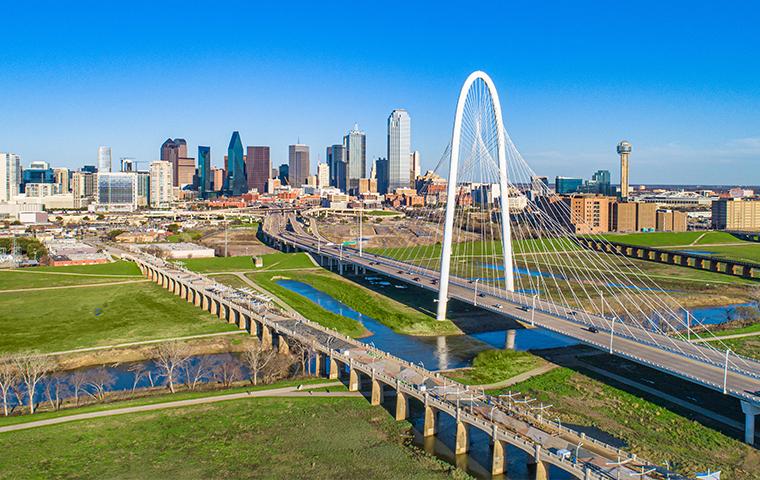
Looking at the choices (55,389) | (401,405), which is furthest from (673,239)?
(55,389)

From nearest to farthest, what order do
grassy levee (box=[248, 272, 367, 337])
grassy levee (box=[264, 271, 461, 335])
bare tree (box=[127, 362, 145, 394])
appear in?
bare tree (box=[127, 362, 145, 394])
grassy levee (box=[248, 272, 367, 337])
grassy levee (box=[264, 271, 461, 335])

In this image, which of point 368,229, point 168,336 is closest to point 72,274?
point 168,336

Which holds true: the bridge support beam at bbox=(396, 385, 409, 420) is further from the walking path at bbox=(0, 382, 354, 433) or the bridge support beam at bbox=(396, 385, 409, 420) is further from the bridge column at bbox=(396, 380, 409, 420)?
the walking path at bbox=(0, 382, 354, 433)

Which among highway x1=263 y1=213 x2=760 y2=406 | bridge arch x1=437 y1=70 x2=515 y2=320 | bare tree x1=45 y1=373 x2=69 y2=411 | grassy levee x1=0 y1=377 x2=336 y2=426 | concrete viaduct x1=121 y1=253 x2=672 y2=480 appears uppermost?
bridge arch x1=437 y1=70 x2=515 y2=320

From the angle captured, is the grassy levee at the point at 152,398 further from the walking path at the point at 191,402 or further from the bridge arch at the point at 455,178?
the bridge arch at the point at 455,178

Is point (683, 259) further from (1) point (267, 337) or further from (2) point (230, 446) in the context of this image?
(2) point (230, 446)

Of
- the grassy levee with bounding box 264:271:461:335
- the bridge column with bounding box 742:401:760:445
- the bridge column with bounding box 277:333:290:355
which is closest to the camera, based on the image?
the bridge column with bounding box 742:401:760:445

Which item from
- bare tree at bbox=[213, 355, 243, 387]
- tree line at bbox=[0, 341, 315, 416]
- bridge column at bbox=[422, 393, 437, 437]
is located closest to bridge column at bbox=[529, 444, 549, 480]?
bridge column at bbox=[422, 393, 437, 437]
